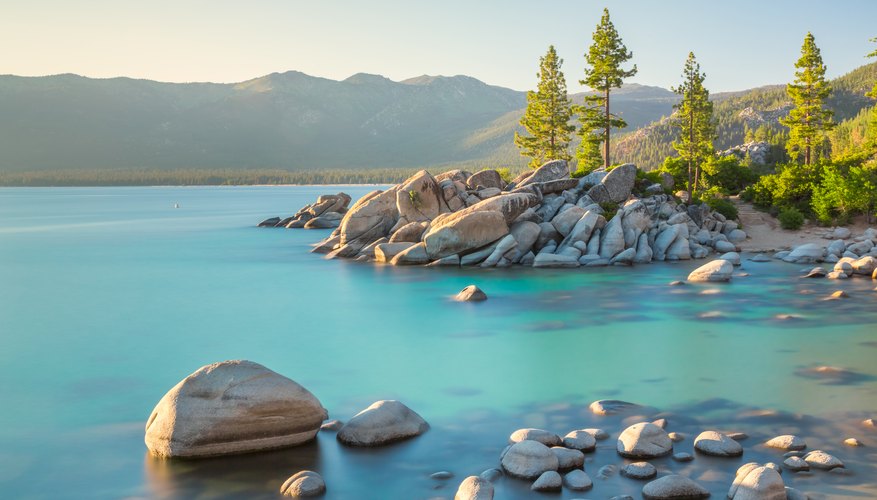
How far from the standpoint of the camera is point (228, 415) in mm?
12531

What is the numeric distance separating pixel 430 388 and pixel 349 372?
3.13 m

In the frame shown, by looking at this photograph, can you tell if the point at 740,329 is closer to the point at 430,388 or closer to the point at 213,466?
the point at 430,388

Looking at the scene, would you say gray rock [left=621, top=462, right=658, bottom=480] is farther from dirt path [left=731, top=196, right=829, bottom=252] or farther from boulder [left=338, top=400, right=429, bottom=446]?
dirt path [left=731, top=196, right=829, bottom=252]

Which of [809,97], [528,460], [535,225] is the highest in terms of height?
[809,97]

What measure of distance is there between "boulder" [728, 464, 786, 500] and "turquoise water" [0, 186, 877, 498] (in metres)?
0.71

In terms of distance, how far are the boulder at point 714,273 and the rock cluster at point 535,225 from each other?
18.5ft

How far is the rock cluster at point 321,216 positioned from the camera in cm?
7062

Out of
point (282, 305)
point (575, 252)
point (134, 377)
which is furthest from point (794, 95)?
point (134, 377)

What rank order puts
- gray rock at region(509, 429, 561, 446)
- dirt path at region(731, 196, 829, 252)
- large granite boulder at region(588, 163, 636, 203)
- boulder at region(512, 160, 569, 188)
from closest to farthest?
gray rock at region(509, 429, 561, 446) → dirt path at region(731, 196, 829, 252) → large granite boulder at region(588, 163, 636, 203) → boulder at region(512, 160, 569, 188)

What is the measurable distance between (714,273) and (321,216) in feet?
153

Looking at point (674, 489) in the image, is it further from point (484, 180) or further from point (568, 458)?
point (484, 180)

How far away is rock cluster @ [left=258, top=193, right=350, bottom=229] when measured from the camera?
70625mm

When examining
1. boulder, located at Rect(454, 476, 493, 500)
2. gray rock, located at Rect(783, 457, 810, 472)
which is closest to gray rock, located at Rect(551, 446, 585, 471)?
boulder, located at Rect(454, 476, 493, 500)

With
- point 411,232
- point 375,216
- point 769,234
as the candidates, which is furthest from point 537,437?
point 769,234
